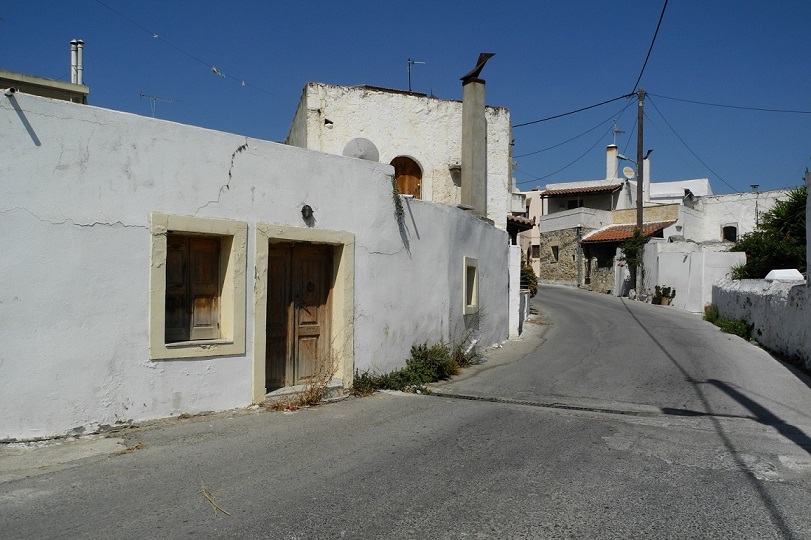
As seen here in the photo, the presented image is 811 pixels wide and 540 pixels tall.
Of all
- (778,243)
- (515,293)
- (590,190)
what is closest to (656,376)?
(515,293)

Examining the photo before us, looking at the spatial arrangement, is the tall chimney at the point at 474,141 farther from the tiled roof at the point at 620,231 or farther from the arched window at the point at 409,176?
the tiled roof at the point at 620,231

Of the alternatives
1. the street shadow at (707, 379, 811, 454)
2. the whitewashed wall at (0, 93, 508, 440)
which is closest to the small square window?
the street shadow at (707, 379, 811, 454)

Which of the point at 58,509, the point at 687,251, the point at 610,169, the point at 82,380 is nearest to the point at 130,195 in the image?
the point at 82,380

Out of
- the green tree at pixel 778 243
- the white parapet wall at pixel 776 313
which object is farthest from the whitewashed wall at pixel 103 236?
the green tree at pixel 778 243

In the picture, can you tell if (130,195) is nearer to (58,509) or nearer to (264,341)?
(264,341)

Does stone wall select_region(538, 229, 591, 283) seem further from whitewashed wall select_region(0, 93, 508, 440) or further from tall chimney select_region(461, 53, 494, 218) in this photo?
whitewashed wall select_region(0, 93, 508, 440)

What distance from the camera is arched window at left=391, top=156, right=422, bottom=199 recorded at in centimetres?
1980

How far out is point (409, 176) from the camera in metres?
19.9

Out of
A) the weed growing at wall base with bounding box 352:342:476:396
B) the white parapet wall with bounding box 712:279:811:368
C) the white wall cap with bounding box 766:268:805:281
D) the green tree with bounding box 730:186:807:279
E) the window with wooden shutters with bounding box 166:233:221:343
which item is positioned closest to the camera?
the window with wooden shutters with bounding box 166:233:221:343

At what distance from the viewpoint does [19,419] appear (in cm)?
629

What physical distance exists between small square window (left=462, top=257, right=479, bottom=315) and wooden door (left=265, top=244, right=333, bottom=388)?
14.9 ft

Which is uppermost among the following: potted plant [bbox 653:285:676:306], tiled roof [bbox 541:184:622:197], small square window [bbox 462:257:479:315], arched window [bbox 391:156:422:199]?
tiled roof [bbox 541:184:622:197]

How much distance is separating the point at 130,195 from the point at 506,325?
12.1 m

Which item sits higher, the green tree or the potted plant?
the green tree
